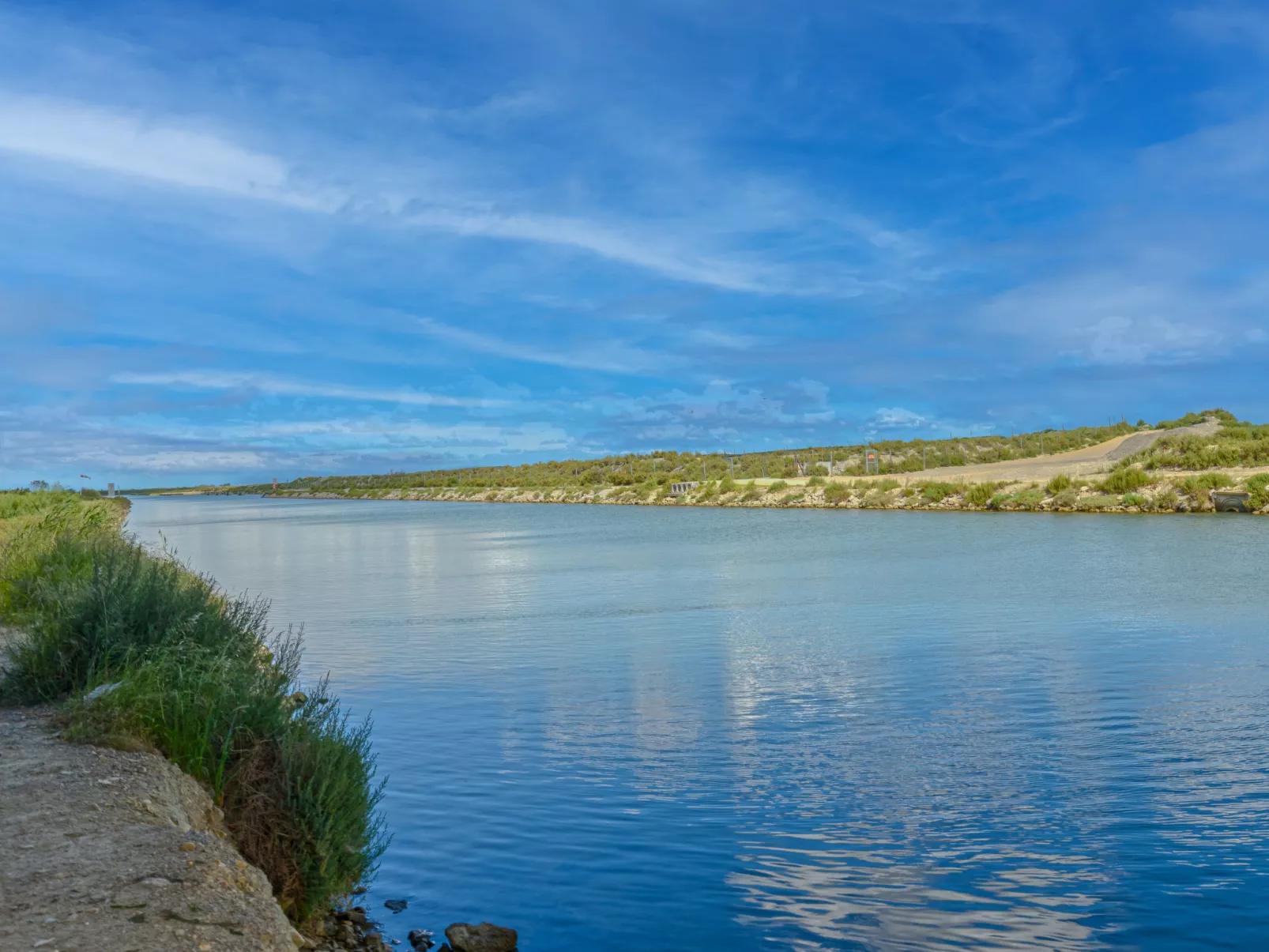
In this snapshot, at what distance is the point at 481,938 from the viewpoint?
4914mm

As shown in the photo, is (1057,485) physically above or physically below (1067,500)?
above

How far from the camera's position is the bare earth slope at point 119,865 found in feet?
12.3

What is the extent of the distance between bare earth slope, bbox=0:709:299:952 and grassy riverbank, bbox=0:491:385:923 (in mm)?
212

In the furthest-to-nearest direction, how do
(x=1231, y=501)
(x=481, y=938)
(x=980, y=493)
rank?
(x=980, y=493) → (x=1231, y=501) → (x=481, y=938)

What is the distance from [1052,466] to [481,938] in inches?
2120

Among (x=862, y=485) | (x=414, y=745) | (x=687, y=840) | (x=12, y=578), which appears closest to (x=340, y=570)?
(x=12, y=578)

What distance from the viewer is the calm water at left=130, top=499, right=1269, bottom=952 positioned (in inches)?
209

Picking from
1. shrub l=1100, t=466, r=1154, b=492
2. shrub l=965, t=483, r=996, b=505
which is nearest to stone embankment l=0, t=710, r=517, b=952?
shrub l=1100, t=466, r=1154, b=492

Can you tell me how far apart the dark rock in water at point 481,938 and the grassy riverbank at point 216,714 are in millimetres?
687

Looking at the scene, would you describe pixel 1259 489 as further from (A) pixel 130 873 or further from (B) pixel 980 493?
(A) pixel 130 873

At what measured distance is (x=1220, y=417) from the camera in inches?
2506

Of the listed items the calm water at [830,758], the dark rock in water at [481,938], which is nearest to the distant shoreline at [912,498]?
the calm water at [830,758]

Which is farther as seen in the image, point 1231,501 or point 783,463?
point 783,463

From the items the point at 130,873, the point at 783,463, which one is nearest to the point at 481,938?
the point at 130,873
